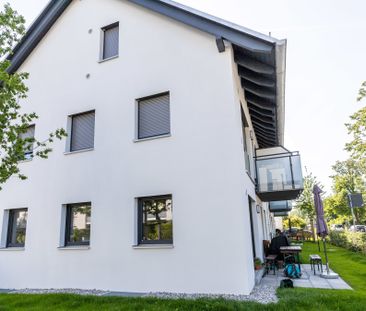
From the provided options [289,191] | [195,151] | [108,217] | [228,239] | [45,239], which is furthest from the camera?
[289,191]

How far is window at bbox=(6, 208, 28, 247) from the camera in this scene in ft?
33.4

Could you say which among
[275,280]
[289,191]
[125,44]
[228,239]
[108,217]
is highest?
[125,44]

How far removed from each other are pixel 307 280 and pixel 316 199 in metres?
3.16

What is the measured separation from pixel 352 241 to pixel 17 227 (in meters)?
18.7

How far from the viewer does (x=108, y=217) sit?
8672mm

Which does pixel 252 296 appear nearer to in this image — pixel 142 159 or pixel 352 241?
pixel 142 159

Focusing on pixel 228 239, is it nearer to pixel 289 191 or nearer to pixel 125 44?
pixel 289 191

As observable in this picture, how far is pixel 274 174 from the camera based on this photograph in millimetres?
11578

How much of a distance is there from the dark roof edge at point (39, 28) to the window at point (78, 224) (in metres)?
7.37

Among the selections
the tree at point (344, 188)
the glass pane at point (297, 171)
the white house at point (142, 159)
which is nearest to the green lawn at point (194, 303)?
the white house at point (142, 159)

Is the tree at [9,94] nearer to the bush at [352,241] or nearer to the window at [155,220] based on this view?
the window at [155,220]

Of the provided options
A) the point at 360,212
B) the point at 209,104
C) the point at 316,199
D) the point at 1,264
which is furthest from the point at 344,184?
the point at 1,264

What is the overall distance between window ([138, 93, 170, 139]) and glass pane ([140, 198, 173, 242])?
7.23ft

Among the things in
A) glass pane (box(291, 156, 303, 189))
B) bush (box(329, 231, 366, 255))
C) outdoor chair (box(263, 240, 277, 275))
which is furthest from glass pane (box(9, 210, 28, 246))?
bush (box(329, 231, 366, 255))
